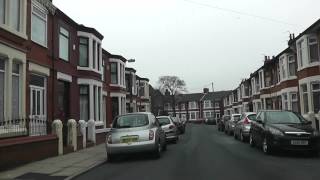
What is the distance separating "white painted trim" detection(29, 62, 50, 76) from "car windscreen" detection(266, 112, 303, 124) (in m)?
9.89

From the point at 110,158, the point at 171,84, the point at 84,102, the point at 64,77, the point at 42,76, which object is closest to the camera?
the point at 110,158

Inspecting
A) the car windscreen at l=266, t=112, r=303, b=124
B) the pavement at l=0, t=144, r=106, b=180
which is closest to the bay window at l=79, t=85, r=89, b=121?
the pavement at l=0, t=144, r=106, b=180

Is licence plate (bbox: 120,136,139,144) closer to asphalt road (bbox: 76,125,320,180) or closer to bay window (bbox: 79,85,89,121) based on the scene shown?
asphalt road (bbox: 76,125,320,180)

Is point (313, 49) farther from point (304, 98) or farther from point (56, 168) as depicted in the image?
point (56, 168)

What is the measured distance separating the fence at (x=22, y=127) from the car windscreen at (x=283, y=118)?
903 cm

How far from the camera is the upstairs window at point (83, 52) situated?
1111 inches

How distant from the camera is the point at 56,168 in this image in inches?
583

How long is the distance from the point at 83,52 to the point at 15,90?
1071cm

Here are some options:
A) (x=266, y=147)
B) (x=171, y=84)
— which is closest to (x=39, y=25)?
(x=266, y=147)

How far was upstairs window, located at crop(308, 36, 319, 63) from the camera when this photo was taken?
95.7 ft

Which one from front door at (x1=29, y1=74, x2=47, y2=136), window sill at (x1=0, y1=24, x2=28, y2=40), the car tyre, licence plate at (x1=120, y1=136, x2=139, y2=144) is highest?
window sill at (x1=0, y1=24, x2=28, y2=40)

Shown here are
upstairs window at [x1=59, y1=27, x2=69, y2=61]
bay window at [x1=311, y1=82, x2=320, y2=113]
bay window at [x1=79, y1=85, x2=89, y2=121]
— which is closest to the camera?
upstairs window at [x1=59, y1=27, x2=69, y2=61]

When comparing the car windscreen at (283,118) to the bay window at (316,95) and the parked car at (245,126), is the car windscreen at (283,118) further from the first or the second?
the bay window at (316,95)

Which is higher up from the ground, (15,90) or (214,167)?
(15,90)
